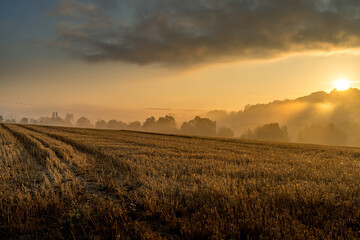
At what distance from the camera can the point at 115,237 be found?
4480 millimetres

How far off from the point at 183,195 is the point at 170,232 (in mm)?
1970

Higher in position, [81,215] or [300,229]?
[300,229]

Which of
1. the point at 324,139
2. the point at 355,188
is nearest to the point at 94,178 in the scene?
the point at 355,188

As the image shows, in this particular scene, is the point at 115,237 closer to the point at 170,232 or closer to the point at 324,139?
the point at 170,232

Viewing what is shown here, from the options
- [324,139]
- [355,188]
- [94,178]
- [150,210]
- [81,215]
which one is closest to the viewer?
[81,215]

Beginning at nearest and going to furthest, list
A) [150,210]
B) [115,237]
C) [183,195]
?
[115,237] < [150,210] < [183,195]

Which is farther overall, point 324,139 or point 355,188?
point 324,139

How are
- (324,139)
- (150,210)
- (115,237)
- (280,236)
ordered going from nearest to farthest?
(280,236) → (115,237) → (150,210) → (324,139)

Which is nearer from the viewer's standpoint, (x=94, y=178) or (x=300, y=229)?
(x=300, y=229)

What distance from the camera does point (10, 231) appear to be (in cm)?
481

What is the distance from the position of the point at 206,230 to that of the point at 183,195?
232cm

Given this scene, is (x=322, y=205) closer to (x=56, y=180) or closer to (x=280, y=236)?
(x=280, y=236)

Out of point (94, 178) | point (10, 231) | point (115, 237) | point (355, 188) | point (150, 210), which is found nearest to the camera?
point (115, 237)

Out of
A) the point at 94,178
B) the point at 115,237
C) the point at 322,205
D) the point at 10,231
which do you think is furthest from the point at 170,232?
the point at 94,178
